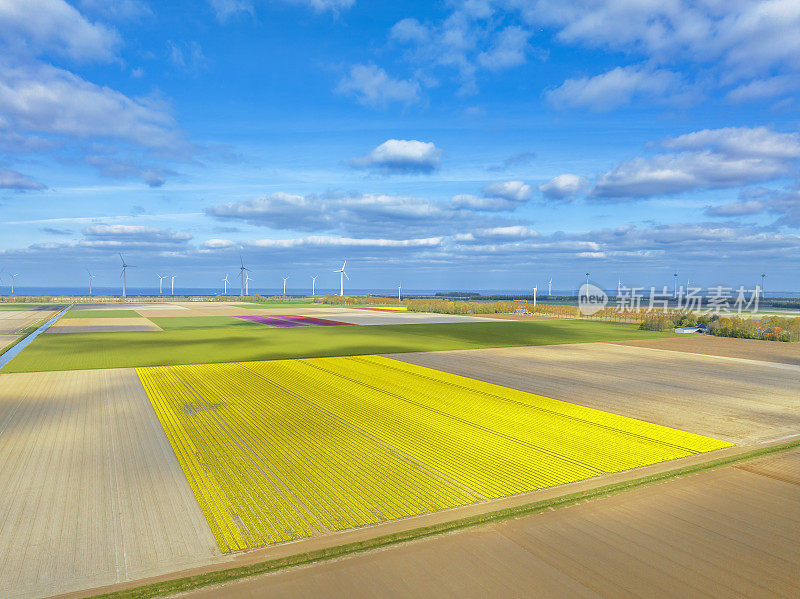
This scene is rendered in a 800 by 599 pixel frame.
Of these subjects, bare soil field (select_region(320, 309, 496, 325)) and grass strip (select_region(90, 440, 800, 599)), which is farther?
bare soil field (select_region(320, 309, 496, 325))

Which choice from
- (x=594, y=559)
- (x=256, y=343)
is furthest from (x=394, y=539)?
(x=256, y=343)

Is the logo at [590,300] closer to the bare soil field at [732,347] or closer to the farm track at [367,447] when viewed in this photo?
the bare soil field at [732,347]

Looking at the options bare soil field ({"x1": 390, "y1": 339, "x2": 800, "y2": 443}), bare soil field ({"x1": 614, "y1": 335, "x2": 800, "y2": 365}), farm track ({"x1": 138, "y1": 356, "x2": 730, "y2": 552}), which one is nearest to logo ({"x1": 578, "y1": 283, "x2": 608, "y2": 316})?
bare soil field ({"x1": 614, "y1": 335, "x2": 800, "y2": 365})

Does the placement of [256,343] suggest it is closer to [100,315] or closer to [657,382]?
[657,382]

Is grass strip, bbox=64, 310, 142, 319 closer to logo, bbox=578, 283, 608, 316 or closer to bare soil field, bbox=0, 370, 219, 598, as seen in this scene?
bare soil field, bbox=0, 370, 219, 598

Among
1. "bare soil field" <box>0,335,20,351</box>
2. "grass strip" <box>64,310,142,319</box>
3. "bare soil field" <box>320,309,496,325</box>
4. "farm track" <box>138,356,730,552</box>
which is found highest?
"bare soil field" <box>320,309,496,325</box>

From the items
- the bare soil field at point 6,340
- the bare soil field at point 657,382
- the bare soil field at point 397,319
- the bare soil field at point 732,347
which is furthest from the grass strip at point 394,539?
the bare soil field at point 397,319

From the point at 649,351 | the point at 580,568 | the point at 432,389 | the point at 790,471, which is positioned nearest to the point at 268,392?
the point at 432,389
